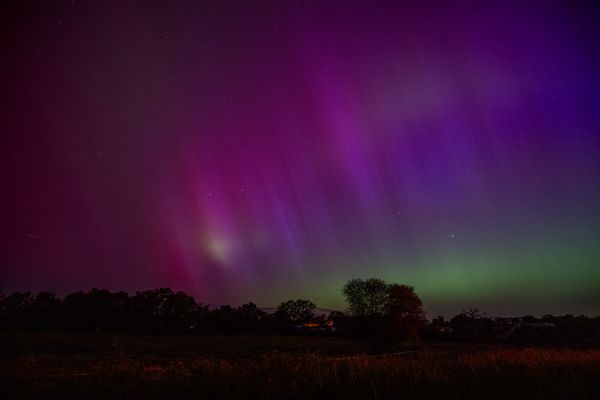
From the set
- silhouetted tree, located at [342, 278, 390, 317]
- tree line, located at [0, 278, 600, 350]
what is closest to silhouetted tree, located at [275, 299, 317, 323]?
tree line, located at [0, 278, 600, 350]

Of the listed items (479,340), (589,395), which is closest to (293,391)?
(589,395)

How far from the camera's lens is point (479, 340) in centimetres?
7962

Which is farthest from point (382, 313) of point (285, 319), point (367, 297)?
point (285, 319)

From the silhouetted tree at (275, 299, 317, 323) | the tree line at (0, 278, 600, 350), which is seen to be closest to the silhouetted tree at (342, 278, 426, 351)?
the tree line at (0, 278, 600, 350)

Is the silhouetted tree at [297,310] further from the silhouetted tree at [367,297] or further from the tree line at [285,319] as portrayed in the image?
the silhouetted tree at [367,297]

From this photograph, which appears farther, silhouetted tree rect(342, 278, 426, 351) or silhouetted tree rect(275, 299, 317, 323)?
silhouetted tree rect(275, 299, 317, 323)

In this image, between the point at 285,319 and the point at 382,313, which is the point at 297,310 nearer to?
the point at 285,319

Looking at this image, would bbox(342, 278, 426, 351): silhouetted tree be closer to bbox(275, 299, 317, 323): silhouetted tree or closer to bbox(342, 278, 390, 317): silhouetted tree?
bbox(342, 278, 390, 317): silhouetted tree

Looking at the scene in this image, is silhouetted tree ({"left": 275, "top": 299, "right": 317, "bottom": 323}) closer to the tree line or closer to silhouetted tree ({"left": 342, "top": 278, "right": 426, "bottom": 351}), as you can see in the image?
the tree line

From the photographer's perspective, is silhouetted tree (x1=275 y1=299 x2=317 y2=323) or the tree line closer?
the tree line

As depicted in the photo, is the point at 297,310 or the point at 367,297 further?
the point at 297,310

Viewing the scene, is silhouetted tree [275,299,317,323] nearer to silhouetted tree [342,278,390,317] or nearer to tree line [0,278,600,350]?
tree line [0,278,600,350]

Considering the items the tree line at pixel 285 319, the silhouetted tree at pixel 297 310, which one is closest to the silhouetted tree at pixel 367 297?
the tree line at pixel 285 319

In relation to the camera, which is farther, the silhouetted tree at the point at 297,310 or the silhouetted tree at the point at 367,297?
the silhouetted tree at the point at 297,310
